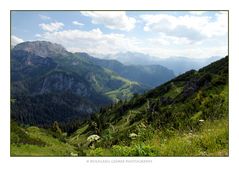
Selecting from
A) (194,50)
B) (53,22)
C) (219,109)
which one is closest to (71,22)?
(53,22)

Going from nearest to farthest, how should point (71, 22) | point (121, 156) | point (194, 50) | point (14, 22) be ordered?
point (121, 156) < point (14, 22) < point (71, 22) < point (194, 50)

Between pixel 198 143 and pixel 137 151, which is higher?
pixel 198 143

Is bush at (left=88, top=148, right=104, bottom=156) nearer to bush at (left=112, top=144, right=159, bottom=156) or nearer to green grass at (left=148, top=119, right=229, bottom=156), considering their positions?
bush at (left=112, top=144, right=159, bottom=156)

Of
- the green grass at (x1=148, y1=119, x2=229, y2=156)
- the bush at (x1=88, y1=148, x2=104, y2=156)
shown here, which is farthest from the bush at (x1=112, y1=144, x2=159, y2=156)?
the bush at (x1=88, y1=148, x2=104, y2=156)

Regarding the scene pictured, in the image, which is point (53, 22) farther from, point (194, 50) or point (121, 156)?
point (194, 50)

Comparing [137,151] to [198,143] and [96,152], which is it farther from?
[198,143]

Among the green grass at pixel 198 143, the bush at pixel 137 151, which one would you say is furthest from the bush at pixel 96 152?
the green grass at pixel 198 143

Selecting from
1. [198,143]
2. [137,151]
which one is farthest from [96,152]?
[198,143]

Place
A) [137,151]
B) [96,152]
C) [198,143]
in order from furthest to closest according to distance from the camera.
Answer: [96,152], [137,151], [198,143]

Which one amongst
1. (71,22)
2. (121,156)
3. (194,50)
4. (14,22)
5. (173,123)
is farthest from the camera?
(194,50)
